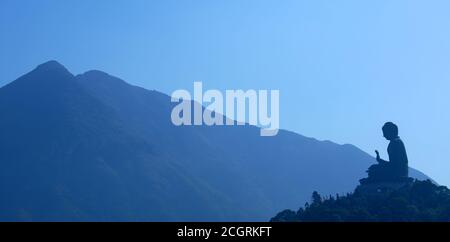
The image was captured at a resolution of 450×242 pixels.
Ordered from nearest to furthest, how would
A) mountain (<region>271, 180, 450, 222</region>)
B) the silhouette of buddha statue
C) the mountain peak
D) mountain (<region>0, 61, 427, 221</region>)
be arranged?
mountain (<region>271, 180, 450, 222</region>) → the silhouette of buddha statue → mountain (<region>0, 61, 427, 221</region>) → the mountain peak

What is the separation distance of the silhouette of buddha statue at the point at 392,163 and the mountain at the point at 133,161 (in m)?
63.2

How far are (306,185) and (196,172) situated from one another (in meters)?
19.2

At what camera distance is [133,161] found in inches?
4823

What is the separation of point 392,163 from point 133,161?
81.8m

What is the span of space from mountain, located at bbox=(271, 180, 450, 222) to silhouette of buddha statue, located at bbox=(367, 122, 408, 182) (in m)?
1.00

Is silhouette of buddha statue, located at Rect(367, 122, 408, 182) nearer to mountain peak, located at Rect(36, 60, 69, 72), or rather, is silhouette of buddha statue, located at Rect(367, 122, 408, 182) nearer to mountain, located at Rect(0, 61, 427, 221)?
mountain, located at Rect(0, 61, 427, 221)

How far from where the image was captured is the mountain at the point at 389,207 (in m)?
37.1

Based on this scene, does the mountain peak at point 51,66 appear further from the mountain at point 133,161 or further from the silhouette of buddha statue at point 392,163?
the silhouette of buddha statue at point 392,163

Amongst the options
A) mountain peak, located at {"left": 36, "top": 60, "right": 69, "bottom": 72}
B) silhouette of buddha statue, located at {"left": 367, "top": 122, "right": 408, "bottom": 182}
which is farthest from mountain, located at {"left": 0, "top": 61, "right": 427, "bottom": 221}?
silhouette of buddha statue, located at {"left": 367, "top": 122, "right": 408, "bottom": 182}

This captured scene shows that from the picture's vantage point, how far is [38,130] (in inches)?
4941

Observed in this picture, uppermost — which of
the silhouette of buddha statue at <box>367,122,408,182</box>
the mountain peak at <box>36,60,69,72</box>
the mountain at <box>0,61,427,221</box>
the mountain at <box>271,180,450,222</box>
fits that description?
the mountain peak at <box>36,60,69,72</box>

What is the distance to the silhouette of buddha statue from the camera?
43.4 meters

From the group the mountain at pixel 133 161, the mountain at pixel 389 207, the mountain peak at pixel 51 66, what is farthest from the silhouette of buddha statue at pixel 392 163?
the mountain peak at pixel 51 66
